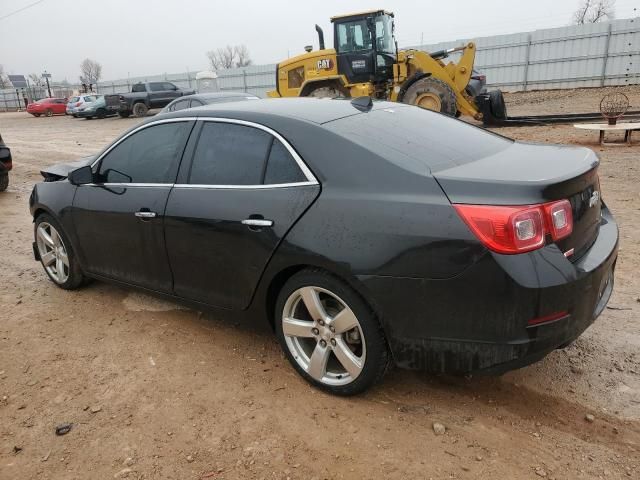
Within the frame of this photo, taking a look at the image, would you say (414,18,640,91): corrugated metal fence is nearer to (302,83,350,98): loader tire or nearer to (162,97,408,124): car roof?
(302,83,350,98): loader tire

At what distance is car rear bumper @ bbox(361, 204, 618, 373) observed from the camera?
2264mm

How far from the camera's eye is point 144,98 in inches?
1061

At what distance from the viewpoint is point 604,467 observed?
2295 mm

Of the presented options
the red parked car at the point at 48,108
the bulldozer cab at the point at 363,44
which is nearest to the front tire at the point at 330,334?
the bulldozer cab at the point at 363,44

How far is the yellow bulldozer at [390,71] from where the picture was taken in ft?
43.4

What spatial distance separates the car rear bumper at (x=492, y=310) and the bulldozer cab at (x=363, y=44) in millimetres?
11927

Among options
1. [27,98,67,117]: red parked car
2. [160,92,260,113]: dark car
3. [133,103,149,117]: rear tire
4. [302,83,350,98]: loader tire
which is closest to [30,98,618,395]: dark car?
[160,92,260,113]: dark car

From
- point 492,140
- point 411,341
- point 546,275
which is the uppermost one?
point 492,140

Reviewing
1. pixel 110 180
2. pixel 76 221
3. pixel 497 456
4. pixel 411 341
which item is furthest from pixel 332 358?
pixel 76 221

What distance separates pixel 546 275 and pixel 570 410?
0.89 m

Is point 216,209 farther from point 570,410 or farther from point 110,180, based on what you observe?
point 570,410

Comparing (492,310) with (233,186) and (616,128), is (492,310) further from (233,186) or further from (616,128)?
(616,128)

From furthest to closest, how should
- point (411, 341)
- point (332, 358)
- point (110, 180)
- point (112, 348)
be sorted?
point (110, 180)
point (112, 348)
point (332, 358)
point (411, 341)

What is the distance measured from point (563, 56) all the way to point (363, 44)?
51.8 feet
